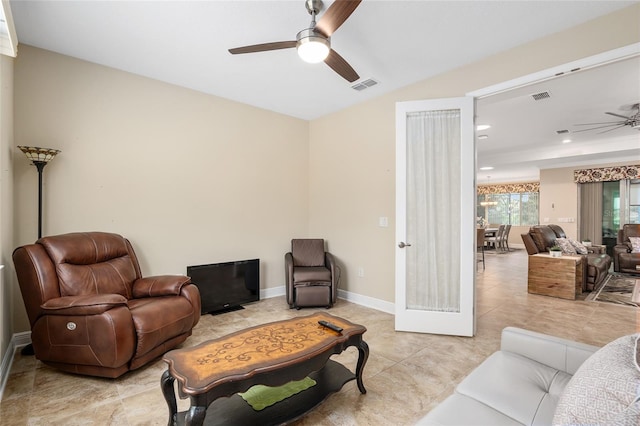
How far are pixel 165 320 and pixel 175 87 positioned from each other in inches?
106

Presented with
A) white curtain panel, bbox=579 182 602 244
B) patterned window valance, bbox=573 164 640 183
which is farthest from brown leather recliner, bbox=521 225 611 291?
patterned window valance, bbox=573 164 640 183

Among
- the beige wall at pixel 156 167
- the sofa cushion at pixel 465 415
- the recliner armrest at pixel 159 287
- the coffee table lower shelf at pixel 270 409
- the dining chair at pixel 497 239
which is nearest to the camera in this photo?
the sofa cushion at pixel 465 415

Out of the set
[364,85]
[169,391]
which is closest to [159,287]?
[169,391]

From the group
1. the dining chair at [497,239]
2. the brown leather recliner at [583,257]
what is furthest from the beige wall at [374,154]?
the dining chair at [497,239]

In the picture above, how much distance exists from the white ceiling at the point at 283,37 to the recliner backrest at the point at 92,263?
1.78 meters

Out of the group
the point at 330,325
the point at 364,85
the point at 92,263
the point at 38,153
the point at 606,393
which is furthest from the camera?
the point at 364,85

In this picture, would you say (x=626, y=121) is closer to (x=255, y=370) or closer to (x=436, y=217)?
(x=436, y=217)

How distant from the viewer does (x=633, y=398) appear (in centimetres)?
75

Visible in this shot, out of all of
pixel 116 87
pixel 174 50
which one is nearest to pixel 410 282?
pixel 174 50

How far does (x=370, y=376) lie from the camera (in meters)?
2.22

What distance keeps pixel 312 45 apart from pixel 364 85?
1.65 m

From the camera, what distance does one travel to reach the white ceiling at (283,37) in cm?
221

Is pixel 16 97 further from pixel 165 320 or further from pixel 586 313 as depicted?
pixel 586 313

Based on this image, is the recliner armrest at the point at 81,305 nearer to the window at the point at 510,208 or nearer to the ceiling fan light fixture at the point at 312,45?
the ceiling fan light fixture at the point at 312,45
